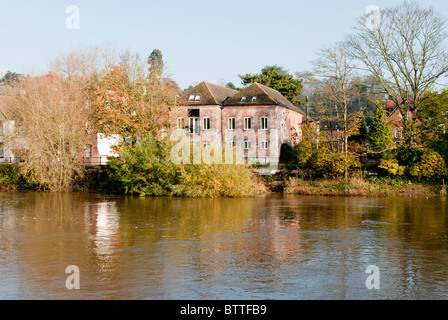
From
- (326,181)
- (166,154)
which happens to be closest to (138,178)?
(166,154)

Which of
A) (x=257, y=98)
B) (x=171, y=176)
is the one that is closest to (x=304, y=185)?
(x=171, y=176)

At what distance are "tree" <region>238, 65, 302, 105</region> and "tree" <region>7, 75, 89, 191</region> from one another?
98.1 ft

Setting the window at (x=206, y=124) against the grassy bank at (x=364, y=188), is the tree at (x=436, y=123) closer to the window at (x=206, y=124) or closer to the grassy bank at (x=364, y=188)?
the grassy bank at (x=364, y=188)

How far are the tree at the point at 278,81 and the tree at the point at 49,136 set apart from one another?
98.1 ft

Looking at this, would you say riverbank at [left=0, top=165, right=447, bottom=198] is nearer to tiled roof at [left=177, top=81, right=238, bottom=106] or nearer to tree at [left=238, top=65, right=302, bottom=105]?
tiled roof at [left=177, top=81, right=238, bottom=106]

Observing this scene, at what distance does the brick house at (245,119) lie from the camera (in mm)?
53062

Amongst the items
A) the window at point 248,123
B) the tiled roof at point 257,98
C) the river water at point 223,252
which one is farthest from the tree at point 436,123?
the window at point 248,123

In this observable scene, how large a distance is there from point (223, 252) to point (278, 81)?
165ft

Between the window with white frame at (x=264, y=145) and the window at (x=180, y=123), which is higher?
the window at (x=180, y=123)

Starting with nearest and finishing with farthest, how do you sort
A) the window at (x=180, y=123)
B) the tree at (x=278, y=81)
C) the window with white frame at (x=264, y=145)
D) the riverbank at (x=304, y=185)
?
the riverbank at (x=304, y=185) < the window at (x=180, y=123) < the window with white frame at (x=264, y=145) < the tree at (x=278, y=81)

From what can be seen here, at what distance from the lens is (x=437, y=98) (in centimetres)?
3722

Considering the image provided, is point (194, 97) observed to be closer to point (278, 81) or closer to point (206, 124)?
point (206, 124)
